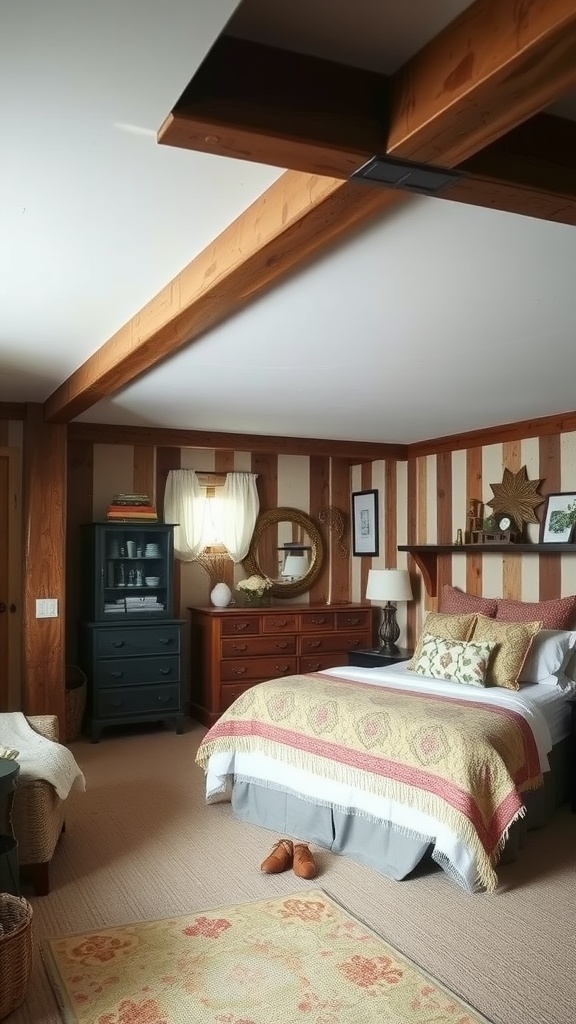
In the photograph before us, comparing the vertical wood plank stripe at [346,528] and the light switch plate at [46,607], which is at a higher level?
the vertical wood plank stripe at [346,528]

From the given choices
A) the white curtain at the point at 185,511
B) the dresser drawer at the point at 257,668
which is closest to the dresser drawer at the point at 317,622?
the dresser drawer at the point at 257,668

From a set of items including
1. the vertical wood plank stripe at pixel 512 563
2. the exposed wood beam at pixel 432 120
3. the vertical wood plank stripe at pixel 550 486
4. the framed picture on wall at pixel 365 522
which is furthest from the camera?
the framed picture on wall at pixel 365 522

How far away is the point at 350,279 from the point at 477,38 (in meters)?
1.38

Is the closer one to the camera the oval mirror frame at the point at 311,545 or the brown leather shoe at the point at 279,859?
the brown leather shoe at the point at 279,859

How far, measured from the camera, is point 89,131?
1.77m

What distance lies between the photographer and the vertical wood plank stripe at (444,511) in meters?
6.33

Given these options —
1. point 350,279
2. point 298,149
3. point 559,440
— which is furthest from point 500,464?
point 298,149

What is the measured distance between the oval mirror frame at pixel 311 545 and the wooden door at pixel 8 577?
6.52 ft

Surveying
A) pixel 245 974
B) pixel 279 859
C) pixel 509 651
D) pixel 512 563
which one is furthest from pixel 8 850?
pixel 512 563

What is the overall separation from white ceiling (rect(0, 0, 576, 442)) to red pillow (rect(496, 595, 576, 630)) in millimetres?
1221

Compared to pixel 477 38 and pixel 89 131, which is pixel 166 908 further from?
pixel 477 38

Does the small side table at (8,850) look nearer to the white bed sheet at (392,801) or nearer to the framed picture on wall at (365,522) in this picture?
the white bed sheet at (392,801)

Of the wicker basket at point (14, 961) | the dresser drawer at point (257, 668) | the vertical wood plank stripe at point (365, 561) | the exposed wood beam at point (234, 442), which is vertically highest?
the exposed wood beam at point (234, 442)

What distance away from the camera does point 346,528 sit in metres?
7.48
